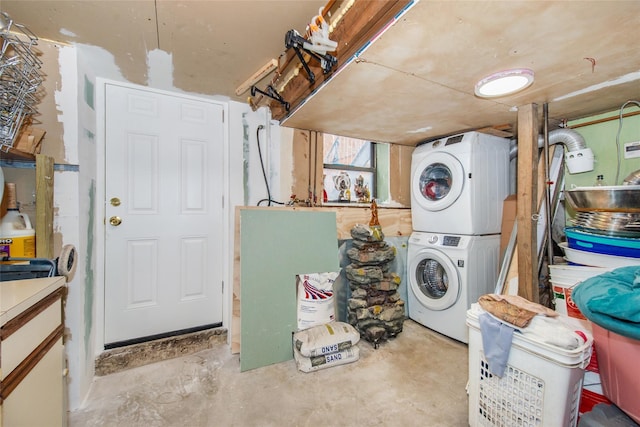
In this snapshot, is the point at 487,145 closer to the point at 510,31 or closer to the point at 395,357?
the point at 510,31

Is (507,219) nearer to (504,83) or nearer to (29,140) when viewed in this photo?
(504,83)

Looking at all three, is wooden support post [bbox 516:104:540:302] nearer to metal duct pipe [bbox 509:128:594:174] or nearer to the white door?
metal duct pipe [bbox 509:128:594:174]

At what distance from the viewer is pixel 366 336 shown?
2.26m

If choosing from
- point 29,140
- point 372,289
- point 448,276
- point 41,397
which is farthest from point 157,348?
point 448,276

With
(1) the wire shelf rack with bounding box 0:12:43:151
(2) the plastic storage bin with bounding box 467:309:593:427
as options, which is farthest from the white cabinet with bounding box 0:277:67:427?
(2) the plastic storage bin with bounding box 467:309:593:427

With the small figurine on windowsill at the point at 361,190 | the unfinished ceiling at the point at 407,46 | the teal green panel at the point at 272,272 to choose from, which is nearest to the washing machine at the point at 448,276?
the small figurine on windowsill at the point at 361,190

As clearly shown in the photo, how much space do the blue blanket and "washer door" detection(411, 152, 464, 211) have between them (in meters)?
1.34

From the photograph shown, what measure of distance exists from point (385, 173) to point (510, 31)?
6.39 ft

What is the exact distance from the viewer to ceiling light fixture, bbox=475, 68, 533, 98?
1.42 metres

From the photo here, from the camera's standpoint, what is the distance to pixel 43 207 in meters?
1.29

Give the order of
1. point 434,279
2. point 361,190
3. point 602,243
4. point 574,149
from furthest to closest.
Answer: point 361,190 < point 434,279 < point 574,149 < point 602,243

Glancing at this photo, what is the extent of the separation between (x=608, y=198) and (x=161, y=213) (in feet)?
9.81

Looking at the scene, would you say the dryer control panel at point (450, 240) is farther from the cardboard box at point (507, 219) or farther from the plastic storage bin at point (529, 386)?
the plastic storage bin at point (529, 386)

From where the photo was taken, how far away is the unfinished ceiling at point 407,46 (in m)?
1.04
